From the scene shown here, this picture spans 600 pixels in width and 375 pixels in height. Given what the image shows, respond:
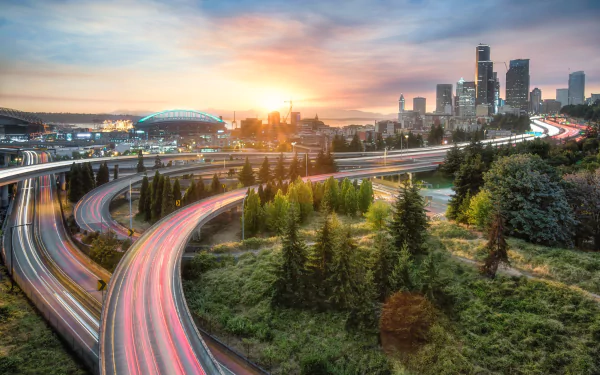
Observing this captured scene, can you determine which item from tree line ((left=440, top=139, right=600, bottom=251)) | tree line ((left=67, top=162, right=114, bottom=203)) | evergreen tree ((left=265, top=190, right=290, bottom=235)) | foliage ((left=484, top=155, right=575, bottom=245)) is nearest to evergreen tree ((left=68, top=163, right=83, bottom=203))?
tree line ((left=67, top=162, right=114, bottom=203))

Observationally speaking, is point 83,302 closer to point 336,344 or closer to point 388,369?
point 336,344

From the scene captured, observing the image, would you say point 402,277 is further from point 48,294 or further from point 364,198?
point 48,294

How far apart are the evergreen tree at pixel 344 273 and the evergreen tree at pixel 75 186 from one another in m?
54.0

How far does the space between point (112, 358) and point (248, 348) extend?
6691 mm

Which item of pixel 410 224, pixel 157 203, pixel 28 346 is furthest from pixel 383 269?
pixel 157 203

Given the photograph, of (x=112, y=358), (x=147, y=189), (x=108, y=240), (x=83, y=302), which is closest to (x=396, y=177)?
(x=147, y=189)

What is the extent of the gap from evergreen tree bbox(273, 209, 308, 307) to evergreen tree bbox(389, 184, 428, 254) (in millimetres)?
6653

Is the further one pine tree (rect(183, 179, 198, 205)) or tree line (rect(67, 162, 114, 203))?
tree line (rect(67, 162, 114, 203))

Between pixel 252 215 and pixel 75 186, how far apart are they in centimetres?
3686

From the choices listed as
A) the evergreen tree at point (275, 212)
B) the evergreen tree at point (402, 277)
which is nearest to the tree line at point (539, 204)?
the evergreen tree at point (402, 277)

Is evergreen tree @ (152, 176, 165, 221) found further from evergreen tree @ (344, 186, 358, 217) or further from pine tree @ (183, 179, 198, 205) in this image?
evergreen tree @ (344, 186, 358, 217)

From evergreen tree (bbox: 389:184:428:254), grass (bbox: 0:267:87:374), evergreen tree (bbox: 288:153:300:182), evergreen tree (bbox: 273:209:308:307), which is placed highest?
evergreen tree (bbox: 288:153:300:182)

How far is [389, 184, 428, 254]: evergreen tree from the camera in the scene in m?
26.1

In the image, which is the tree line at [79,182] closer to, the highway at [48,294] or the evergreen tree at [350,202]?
the highway at [48,294]
